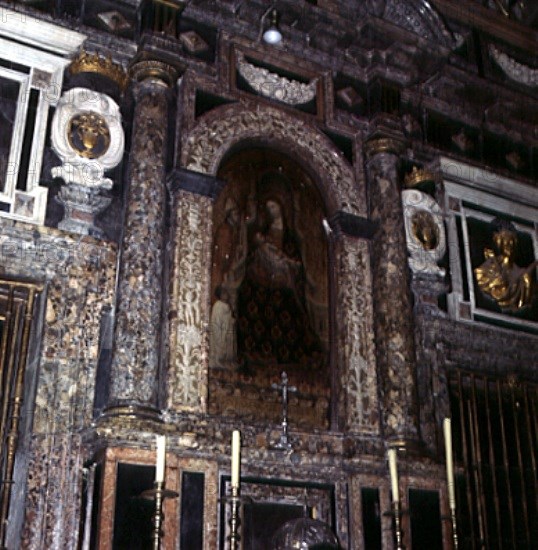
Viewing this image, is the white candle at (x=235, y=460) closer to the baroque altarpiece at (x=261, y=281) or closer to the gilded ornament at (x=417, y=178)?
the baroque altarpiece at (x=261, y=281)

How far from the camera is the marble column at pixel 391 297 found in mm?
8555

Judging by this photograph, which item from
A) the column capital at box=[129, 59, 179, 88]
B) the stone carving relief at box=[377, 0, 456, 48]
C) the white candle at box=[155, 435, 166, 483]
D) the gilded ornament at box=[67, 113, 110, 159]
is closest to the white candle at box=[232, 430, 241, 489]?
the white candle at box=[155, 435, 166, 483]

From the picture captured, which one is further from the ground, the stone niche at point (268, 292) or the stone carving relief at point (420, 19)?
the stone carving relief at point (420, 19)

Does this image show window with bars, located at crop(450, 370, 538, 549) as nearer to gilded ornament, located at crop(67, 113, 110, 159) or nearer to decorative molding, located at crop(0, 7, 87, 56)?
gilded ornament, located at crop(67, 113, 110, 159)

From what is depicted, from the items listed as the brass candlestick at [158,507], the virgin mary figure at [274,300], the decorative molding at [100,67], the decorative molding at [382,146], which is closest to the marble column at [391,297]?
the decorative molding at [382,146]

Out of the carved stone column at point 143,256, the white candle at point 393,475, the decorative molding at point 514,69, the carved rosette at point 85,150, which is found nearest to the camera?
the white candle at point 393,475

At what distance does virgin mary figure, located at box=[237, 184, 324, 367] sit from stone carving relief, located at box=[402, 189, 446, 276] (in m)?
1.40

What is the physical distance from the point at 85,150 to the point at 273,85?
2.42 meters

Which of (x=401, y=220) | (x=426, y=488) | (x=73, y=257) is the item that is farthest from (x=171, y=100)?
(x=426, y=488)

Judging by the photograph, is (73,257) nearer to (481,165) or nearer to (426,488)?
(426,488)

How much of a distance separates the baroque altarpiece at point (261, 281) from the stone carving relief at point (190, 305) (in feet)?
0.07

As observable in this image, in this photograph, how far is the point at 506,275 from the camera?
33.7 ft

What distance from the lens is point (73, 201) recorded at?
8.05m

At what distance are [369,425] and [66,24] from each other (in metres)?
5.01
